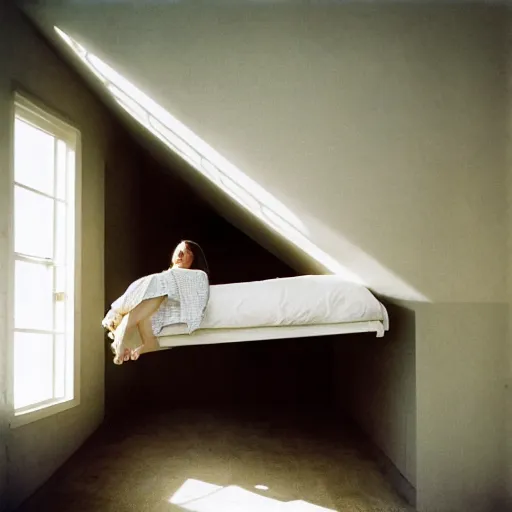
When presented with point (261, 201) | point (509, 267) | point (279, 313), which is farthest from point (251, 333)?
point (509, 267)

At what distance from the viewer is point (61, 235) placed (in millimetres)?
3662

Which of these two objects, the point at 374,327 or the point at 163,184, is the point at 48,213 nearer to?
the point at 374,327

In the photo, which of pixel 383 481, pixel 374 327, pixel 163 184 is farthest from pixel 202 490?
pixel 163 184

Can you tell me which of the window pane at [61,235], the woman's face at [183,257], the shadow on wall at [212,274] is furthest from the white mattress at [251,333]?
the shadow on wall at [212,274]

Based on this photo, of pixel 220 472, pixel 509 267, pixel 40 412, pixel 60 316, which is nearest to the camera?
pixel 509 267

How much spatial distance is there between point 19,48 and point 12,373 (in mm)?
1656

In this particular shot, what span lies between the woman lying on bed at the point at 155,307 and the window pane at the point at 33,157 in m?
1.05

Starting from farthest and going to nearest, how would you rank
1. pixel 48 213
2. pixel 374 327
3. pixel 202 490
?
1. pixel 48 213
2. pixel 202 490
3. pixel 374 327

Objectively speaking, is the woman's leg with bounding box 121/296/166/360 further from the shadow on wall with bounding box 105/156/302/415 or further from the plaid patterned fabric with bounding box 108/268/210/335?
the shadow on wall with bounding box 105/156/302/415

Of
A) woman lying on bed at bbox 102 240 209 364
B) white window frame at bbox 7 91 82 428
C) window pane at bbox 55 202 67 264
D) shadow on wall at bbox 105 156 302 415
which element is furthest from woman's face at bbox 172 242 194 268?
shadow on wall at bbox 105 156 302 415

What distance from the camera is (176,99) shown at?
2.87 meters

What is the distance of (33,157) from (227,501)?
212 centimetres

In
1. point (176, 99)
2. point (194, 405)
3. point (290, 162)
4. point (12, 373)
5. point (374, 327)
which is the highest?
point (176, 99)

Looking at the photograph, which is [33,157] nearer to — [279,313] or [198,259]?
[198,259]
